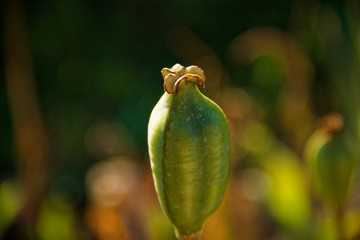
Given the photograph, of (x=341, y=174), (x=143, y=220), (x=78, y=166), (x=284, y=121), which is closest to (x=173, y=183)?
(x=341, y=174)

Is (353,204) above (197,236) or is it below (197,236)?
→ below

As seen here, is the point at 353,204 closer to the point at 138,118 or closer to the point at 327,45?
the point at 327,45

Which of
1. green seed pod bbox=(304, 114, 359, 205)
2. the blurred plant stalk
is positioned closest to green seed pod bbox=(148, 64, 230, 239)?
green seed pod bbox=(304, 114, 359, 205)

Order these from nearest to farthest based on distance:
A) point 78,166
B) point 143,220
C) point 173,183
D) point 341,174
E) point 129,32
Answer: point 173,183 → point 341,174 → point 143,220 → point 78,166 → point 129,32

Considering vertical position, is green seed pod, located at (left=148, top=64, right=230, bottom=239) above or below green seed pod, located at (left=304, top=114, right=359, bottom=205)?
above

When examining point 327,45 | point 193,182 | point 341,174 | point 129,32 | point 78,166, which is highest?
point 193,182

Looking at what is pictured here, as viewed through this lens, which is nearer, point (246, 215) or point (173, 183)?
point (173, 183)

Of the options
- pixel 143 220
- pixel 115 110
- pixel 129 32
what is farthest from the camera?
pixel 129 32

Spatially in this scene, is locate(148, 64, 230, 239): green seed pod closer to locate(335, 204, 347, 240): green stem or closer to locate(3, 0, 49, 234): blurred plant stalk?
locate(335, 204, 347, 240): green stem
